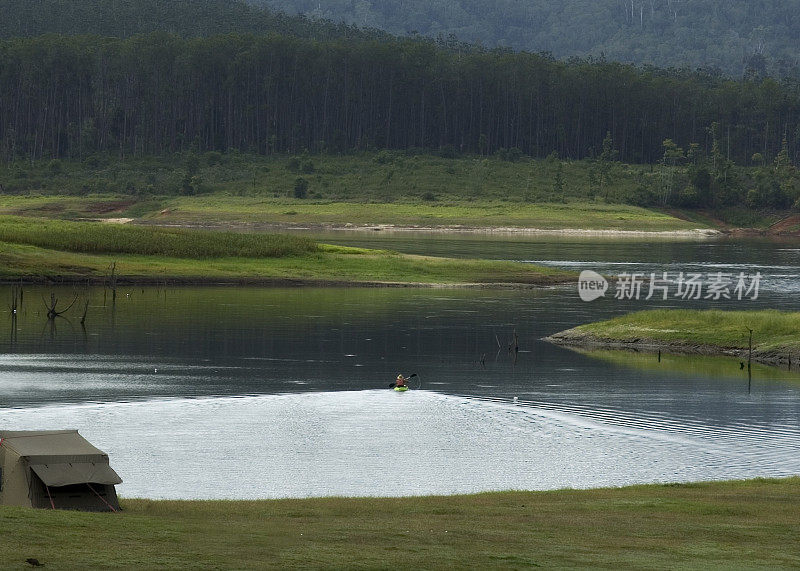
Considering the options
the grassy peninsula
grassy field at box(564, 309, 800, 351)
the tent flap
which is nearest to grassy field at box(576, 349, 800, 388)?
the grassy peninsula

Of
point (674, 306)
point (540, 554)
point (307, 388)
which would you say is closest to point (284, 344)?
point (307, 388)

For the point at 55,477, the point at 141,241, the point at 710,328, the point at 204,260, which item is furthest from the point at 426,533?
the point at 141,241

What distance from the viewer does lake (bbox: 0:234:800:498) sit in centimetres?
3525

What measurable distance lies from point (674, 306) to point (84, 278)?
153ft

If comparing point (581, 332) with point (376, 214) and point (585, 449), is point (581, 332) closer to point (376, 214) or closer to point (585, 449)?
point (585, 449)

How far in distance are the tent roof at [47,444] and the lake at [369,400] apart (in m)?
6.70

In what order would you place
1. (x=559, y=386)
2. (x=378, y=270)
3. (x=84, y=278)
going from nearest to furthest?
(x=559, y=386) → (x=84, y=278) → (x=378, y=270)

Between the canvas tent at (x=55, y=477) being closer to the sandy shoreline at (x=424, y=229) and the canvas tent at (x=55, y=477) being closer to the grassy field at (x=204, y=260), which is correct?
the grassy field at (x=204, y=260)

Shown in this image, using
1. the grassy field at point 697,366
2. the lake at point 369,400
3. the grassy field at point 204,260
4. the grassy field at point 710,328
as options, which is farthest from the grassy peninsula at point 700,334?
the grassy field at point 204,260

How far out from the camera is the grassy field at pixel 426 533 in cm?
1850

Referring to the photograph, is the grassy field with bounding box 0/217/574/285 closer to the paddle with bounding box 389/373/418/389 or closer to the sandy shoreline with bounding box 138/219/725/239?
the paddle with bounding box 389/373/418/389

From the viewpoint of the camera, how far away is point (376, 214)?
632 feet

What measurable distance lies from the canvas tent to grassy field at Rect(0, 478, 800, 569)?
75 cm

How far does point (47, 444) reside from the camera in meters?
23.8
